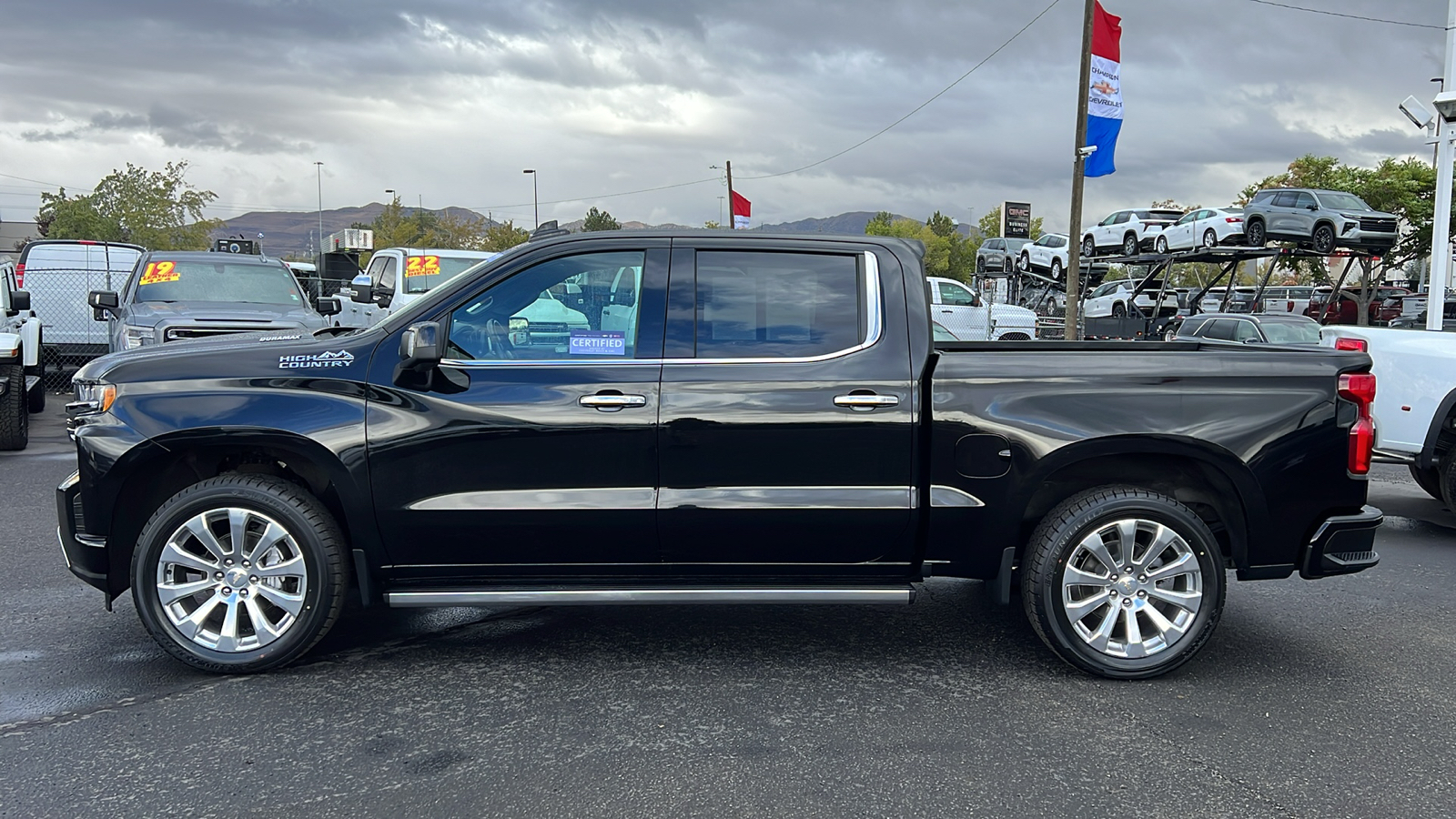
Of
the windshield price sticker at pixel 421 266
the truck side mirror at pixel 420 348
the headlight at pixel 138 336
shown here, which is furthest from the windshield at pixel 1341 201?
the truck side mirror at pixel 420 348

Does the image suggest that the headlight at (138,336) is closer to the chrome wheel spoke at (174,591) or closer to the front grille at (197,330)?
the front grille at (197,330)

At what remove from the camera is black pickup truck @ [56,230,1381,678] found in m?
4.32

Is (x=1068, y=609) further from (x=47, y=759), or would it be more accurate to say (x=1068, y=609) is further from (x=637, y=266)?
(x=47, y=759)

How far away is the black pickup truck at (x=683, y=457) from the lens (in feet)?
14.2

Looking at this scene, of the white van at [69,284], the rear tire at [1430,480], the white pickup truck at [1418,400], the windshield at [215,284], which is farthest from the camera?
the white van at [69,284]

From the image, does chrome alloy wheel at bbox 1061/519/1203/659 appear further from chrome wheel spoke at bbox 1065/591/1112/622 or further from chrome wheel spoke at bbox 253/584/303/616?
chrome wheel spoke at bbox 253/584/303/616

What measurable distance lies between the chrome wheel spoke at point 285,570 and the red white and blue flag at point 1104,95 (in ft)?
61.6

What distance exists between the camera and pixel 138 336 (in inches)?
433

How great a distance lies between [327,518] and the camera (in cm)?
437

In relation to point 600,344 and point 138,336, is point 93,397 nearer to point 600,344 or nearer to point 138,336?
point 600,344

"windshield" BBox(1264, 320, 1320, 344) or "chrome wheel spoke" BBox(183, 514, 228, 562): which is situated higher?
"windshield" BBox(1264, 320, 1320, 344)

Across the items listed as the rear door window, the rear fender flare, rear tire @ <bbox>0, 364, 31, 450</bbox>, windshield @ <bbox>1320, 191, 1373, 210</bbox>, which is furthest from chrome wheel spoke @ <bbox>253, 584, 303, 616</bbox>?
windshield @ <bbox>1320, 191, 1373, 210</bbox>

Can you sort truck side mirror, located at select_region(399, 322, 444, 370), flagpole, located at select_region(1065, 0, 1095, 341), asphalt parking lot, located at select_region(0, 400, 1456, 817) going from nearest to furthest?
1. asphalt parking lot, located at select_region(0, 400, 1456, 817)
2. truck side mirror, located at select_region(399, 322, 444, 370)
3. flagpole, located at select_region(1065, 0, 1095, 341)

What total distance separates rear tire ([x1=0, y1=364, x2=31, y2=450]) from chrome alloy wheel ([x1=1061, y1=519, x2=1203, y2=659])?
1015cm
